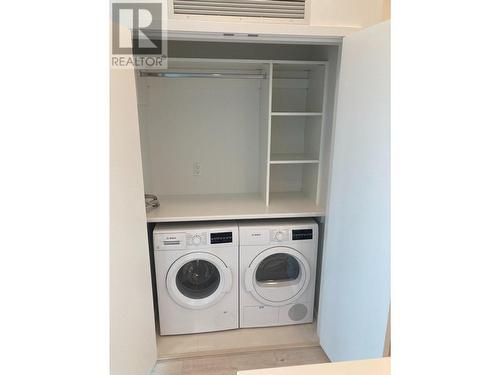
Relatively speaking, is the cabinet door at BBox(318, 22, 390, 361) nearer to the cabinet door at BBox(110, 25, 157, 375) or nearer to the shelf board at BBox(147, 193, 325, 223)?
the shelf board at BBox(147, 193, 325, 223)

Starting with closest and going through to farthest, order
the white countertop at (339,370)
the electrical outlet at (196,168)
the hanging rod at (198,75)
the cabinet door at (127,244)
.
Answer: the white countertop at (339,370)
the cabinet door at (127,244)
the hanging rod at (198,75)
the electrical outlet at (196,168)

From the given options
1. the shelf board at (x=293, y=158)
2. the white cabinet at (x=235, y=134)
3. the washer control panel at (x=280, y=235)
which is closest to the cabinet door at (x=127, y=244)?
the white cabinet at (x=235, y=134)

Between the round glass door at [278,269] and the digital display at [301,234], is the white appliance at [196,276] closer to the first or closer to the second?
the round glass door at [278,269]

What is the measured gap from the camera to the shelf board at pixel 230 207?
2514mm

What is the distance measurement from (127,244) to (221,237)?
0.87m

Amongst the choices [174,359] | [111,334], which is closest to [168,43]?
[111,334]

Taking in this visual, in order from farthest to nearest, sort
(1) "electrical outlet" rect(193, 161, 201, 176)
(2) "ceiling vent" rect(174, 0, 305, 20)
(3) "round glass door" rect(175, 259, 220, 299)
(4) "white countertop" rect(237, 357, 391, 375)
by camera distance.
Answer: (1) "electrical outlet" rect(193, 161, 201, 176) < (3) "round glass door" rect(175, 259, 220, 299) < (2) "ceiling vent" rect(174, 0, 305, 20) < (4) "white countertop" rect(237, 357, 391, 375)

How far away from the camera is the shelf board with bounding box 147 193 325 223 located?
2.51 m

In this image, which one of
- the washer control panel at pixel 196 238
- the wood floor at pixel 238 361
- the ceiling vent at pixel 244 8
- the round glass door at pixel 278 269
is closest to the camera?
the ceiling vent at pixel 244 8

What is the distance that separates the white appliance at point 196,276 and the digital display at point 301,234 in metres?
0.44

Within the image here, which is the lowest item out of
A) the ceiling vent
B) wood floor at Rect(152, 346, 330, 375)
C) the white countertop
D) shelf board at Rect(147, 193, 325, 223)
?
wood floor at Rect(152, 346, 330, 375)

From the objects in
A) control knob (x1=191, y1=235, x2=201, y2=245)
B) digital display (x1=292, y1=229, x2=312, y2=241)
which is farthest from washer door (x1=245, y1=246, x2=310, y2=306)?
control knob (x1=191, y1=235, x2=201, y2=245)

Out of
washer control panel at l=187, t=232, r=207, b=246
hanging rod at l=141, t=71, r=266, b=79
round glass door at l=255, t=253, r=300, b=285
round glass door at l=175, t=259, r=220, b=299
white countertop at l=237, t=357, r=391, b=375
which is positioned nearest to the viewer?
white countertop at l=237, t=357, r=391, b=375
